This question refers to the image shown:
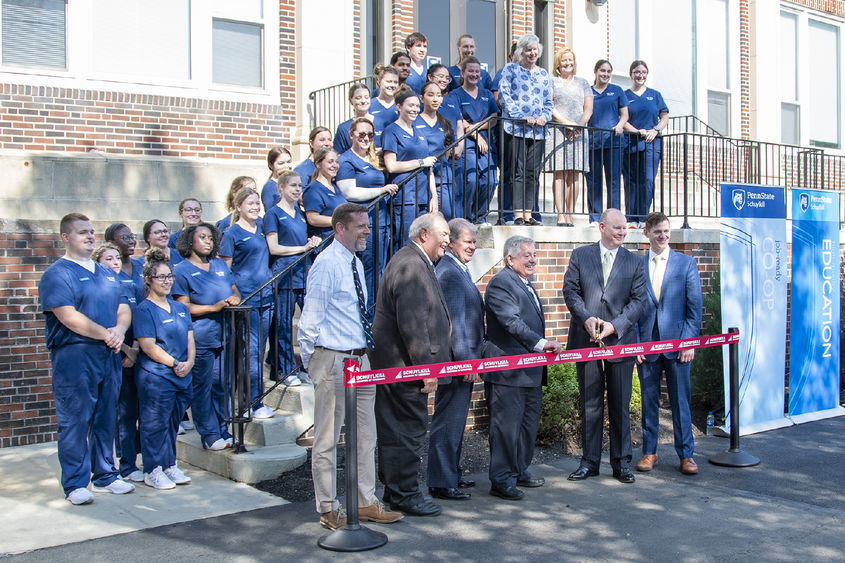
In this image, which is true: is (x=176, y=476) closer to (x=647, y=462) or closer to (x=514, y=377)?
(x=514, y=377)

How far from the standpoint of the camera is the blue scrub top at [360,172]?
796 centimetres

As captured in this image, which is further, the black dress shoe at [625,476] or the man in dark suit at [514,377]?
the black dress shoe at [625,476]


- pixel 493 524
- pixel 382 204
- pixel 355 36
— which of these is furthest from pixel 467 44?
pixel 493 524

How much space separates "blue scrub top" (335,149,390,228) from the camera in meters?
7.96

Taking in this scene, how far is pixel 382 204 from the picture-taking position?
8.07 m

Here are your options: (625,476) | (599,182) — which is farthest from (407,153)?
(625,476)

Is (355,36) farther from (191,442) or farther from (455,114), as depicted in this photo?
(191,442)

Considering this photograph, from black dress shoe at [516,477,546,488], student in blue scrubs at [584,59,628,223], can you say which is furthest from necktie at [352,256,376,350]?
student in blue scrubs at [584,59,628,223]

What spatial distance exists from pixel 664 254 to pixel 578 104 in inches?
114

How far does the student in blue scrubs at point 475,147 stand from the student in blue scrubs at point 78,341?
3.56m

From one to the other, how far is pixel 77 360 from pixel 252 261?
1869 mm

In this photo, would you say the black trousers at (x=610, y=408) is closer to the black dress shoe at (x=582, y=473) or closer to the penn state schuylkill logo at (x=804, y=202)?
the black dress shoe at (x=582, y=473)

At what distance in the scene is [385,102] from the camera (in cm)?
894

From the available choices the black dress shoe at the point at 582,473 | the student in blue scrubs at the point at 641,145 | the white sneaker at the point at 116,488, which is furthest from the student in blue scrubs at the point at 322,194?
the student in blue scrubs at the point at 641,145
